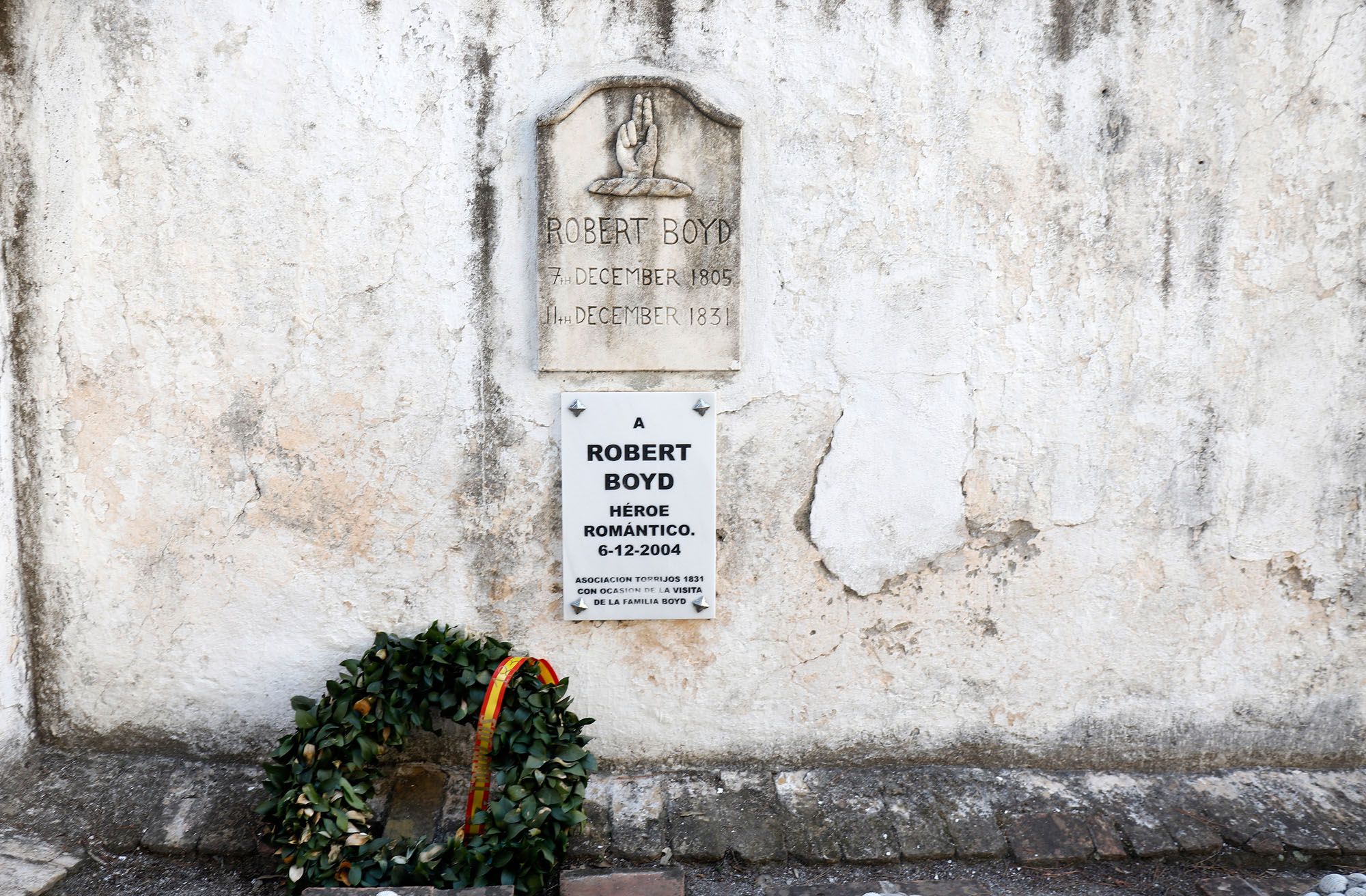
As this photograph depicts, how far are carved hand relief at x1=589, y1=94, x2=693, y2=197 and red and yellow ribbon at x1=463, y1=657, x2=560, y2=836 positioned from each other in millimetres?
1640

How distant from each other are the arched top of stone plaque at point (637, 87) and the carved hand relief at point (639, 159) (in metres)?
0.06

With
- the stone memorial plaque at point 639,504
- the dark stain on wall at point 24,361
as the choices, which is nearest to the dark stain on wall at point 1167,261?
the stone memorial plaque at point 639,504

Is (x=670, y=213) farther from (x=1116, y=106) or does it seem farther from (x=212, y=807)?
(x=212, y=807)

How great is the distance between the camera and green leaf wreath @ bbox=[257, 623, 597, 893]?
108 inches

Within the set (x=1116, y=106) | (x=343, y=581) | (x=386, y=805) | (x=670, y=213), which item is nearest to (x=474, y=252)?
(x=670, y=213)

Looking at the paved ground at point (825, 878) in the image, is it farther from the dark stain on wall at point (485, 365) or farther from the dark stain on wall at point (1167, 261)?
the dark stain on wall at point (1167, 261)

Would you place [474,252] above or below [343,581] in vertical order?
above

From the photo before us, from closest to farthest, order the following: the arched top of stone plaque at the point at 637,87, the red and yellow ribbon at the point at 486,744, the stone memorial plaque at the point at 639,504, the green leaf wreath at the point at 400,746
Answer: the green leaf wreath at the point at 400,746
the red and yellow ribbon at the point at 486,744
the arched top of stone plaque at the point at 637,87
the stone memorial plaque at the point at 639,504

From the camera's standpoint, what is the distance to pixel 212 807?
3086 millimetres

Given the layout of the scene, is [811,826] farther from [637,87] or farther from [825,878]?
[637,87]

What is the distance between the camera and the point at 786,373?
316 cm

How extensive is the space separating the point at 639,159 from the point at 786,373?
884 mm

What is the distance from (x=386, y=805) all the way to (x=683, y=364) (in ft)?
6.02

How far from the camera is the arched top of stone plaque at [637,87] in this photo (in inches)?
118
